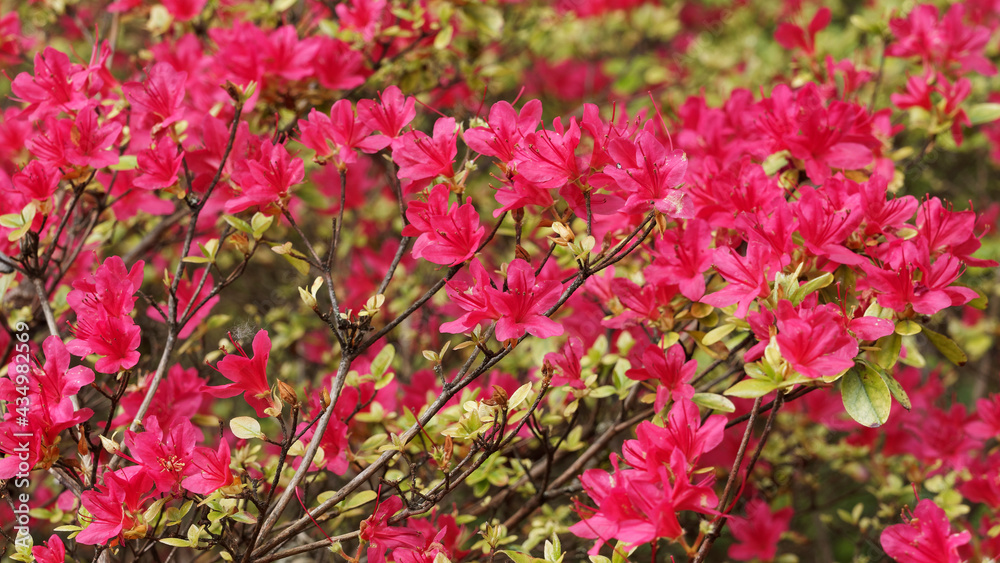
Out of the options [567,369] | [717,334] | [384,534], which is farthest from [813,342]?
[384,534]

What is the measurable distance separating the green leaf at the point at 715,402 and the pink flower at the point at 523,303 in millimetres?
346

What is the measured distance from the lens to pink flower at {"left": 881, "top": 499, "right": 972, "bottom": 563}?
1219mm

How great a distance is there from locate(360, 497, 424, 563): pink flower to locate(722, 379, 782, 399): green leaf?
0.56 m

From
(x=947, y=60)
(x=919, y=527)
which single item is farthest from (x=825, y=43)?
(x=919, y=527)

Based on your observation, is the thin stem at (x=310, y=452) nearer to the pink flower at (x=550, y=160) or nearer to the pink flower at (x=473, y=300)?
the pink flower at (x=473, y=300)

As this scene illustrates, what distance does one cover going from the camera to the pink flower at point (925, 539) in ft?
4.00

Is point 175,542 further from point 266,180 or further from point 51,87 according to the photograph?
point 51,87

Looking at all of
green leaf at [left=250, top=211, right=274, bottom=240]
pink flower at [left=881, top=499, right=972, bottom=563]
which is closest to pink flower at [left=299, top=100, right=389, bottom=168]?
green leaf at [left=250, top=211, right=274, bottom=240]

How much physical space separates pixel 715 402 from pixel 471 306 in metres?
0.46

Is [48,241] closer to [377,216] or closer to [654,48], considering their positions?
[377,216]

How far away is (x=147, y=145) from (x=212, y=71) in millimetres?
384

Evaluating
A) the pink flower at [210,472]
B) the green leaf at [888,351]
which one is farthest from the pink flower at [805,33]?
the pink flower at [210,472]

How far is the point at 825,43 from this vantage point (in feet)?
8.63

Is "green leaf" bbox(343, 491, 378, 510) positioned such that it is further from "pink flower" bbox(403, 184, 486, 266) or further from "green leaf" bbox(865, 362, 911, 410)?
"green leaf" bbox(865, 362, 911, 410)
